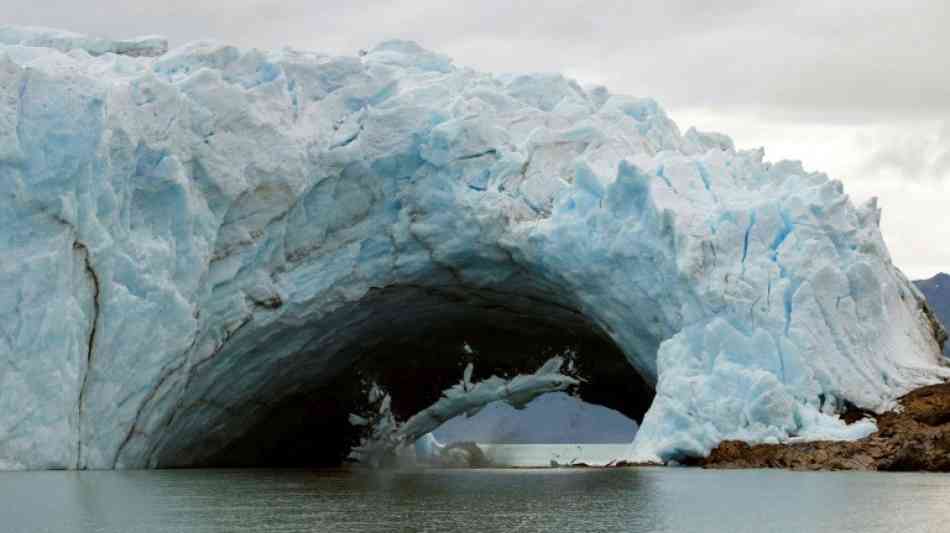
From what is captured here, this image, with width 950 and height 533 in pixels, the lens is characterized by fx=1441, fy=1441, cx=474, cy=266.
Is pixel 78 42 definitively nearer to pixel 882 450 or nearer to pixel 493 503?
pixel 493 503

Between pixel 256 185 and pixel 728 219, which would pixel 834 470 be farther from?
pixel 256 185

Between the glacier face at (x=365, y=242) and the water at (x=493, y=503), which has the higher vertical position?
the glacier face at (x=365, y=242)

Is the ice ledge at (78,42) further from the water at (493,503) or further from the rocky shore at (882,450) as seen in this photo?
the rocky shore at (882,450)

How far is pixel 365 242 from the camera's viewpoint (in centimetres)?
2527

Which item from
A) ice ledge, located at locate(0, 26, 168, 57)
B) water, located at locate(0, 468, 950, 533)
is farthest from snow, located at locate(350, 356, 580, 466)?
ice ledge, located at locate(0, 26, 168, 57)

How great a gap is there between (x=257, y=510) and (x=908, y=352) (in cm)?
1265

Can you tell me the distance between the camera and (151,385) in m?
22.8

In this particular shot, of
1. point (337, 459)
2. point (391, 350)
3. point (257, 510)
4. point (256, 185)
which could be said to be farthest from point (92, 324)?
point (337, 459)

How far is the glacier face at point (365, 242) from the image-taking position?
21.7 meters

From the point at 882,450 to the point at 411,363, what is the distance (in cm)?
1390

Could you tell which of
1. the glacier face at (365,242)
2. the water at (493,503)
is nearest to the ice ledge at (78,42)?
the glacier face at (365,242)

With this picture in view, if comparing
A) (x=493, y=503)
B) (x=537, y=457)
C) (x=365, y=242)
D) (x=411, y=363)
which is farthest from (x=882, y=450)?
(x=537, y=457)

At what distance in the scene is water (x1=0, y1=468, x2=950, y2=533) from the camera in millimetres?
13820

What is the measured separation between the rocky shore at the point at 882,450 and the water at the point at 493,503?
69 cm
